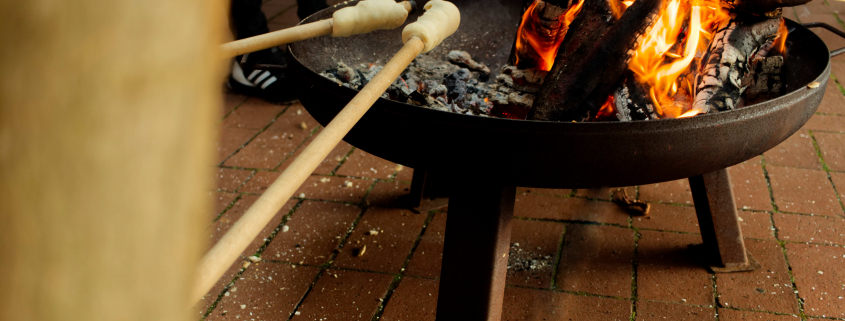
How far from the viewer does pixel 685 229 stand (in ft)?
6.84

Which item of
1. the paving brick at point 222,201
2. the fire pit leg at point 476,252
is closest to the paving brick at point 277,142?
the paving brick at point 222,201

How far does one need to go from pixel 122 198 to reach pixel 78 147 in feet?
0.06

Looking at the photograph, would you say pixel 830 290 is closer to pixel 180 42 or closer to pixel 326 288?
pixel 326 288

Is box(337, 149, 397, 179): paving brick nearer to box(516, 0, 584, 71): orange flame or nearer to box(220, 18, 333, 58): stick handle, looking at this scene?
box(516, 0, 584, 71): orange flame

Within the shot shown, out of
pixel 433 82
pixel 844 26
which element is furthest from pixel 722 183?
pixel 844 26

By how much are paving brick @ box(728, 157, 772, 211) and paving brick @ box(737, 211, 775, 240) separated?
0.15 ft

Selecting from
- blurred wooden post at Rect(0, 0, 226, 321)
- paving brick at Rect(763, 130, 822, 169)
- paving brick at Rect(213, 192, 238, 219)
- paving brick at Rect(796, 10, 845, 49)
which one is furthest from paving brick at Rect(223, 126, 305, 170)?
paving brick at Rect(796, 10, 845, 49)

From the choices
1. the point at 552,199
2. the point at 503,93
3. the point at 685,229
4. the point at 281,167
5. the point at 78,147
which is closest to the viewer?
the point at 78,147

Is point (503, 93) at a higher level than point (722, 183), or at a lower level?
higher

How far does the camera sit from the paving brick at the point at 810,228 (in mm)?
1995

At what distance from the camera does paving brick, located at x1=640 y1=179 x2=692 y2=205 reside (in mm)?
2275

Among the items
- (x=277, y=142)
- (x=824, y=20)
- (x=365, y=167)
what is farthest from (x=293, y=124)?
(x=824, y=20)

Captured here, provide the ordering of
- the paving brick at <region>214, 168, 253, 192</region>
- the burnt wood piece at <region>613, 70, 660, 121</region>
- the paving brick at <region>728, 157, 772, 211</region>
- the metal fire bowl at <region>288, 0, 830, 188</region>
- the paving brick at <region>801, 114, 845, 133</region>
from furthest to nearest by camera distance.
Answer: the paving brick at <region>801, 114, 845, 133</region>
the paving brick at <region>214, 168, 253, 192</region>
the paving brick at <region>728, 157, 772, 211</region>
the burnt wood piece at <region>613, 70, 660, 121</region>
the metal fire bowl at <region>288, 0, 830, 188</region>

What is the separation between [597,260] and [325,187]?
1.07 meters
